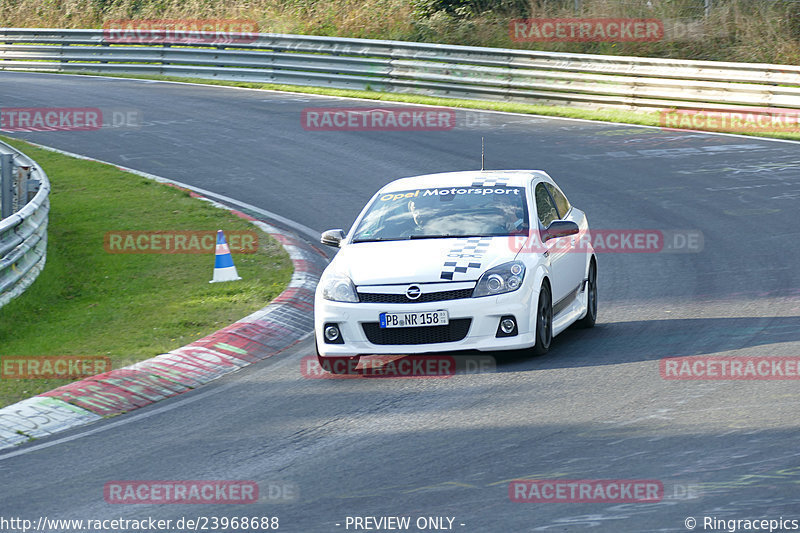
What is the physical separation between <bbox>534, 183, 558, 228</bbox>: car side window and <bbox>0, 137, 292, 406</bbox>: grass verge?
2990 millimetres

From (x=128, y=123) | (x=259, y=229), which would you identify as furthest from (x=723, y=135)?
(x=128, y=123)

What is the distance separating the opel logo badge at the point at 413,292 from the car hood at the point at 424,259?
0.20ft

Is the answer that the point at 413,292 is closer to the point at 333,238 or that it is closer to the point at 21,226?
the point at 333,238

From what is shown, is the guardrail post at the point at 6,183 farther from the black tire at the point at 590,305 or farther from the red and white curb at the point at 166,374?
the black tire at the point at 590,305

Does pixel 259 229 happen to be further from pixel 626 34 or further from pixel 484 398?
pixel 626 34

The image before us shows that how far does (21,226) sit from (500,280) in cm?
601

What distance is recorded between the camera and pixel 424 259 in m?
9.19

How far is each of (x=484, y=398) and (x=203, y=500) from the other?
251cm

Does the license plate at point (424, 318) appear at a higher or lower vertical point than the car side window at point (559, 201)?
lower

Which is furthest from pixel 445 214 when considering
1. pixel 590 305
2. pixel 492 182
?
pixel 590 305

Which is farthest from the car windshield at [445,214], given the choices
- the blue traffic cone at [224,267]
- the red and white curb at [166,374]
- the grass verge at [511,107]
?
the grass verge at [511,107]

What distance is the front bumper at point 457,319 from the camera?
8.83 meters

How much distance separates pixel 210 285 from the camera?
12.5m

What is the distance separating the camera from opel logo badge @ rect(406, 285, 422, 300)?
888 cm
